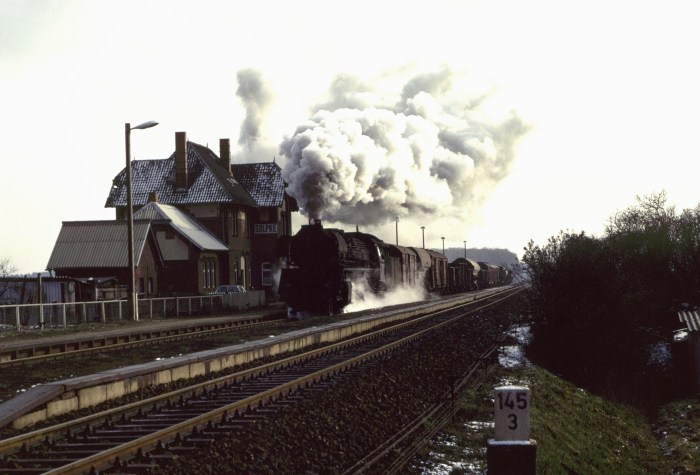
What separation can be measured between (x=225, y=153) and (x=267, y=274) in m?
11.5

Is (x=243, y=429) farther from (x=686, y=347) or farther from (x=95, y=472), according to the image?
(x=686, y=347)

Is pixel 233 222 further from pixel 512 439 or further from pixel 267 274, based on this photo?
pixel 512 439

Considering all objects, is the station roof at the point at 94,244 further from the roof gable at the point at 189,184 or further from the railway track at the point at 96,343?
the roof gable at the point at 189,184

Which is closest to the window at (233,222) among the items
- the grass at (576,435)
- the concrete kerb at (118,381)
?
the concrete kerb at (118,381)

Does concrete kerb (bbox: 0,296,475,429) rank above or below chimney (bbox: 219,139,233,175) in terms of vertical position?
below

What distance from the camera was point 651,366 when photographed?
31047 mm

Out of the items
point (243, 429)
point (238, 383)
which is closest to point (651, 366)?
point (238, 383)

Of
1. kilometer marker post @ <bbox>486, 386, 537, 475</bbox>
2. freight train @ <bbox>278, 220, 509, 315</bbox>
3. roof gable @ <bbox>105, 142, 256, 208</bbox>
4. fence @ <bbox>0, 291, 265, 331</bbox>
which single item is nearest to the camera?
kilometer marker post @ <bbox>486, 386, 537, 475</bbox>

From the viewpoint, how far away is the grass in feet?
36.5

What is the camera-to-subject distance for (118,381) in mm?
13734

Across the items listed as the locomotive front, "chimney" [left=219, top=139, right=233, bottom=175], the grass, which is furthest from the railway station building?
the grass

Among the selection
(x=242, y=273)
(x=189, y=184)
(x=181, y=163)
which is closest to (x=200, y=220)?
(x=189, y=184)

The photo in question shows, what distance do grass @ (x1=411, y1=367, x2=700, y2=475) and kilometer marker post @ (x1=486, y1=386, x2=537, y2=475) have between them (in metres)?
2.47

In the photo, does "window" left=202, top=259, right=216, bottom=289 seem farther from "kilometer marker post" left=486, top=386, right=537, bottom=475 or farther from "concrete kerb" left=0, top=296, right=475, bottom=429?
"kilometer marker post" left=486, top=386, right=537, bottom=475
